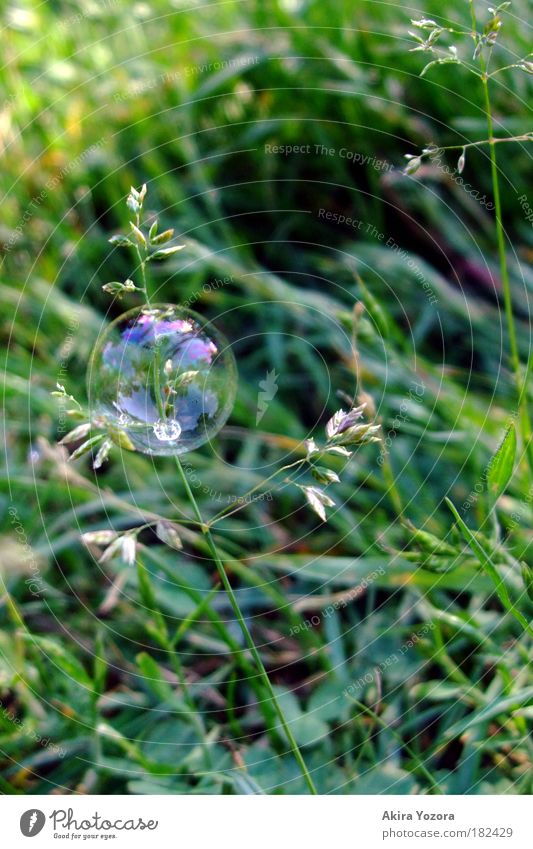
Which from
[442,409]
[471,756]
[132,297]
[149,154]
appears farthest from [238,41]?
[471,756]

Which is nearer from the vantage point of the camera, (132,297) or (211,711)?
(211,711)

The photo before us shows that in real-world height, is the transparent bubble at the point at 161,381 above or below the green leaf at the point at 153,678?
above

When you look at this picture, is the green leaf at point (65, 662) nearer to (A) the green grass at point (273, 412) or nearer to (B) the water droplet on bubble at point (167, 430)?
(A) the green grass at point (273, 412)

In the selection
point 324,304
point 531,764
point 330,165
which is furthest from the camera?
point 330,165

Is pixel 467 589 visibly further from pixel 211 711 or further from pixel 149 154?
pixel 149 154
